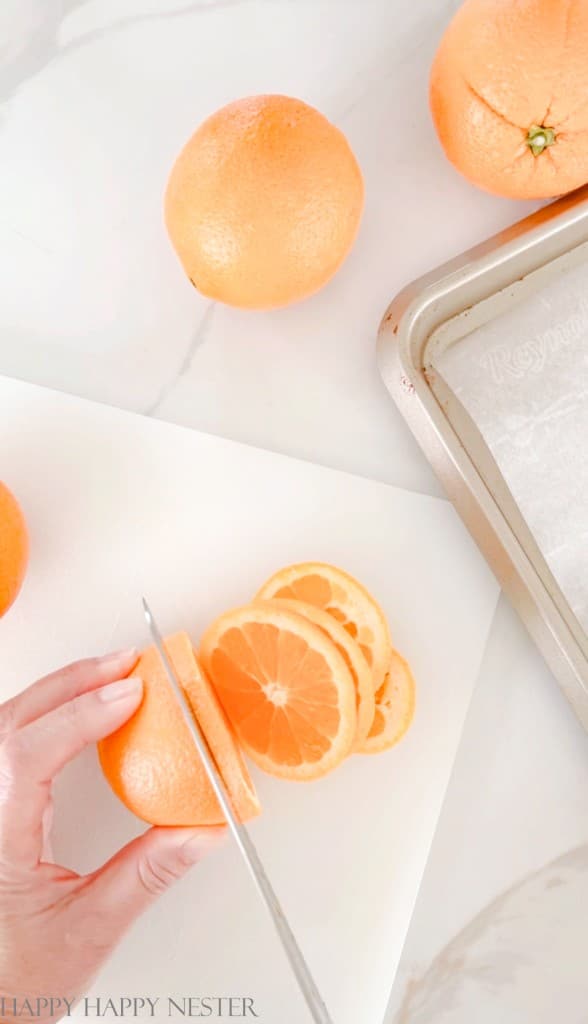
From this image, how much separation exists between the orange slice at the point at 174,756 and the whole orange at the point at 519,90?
457 mm

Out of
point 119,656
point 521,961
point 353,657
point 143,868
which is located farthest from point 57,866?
point 521,961

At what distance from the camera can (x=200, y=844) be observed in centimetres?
71

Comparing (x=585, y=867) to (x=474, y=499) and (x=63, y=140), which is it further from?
(x=63, y=140)

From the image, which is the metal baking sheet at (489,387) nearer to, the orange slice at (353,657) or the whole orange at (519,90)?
the whole orange at (519,90)

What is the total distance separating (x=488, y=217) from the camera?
0.87 metres

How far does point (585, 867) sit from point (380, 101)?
733mm

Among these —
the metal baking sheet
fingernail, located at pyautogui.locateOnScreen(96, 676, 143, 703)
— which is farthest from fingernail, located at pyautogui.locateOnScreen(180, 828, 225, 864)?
the metal baking sheet

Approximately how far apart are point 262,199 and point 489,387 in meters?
0.26

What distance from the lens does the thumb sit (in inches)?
28.1

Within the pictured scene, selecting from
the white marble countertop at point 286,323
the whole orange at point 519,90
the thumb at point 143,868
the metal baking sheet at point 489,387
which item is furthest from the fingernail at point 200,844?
the whole orange at point 519,90

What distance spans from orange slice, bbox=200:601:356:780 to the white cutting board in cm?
10

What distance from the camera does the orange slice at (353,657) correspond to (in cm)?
68

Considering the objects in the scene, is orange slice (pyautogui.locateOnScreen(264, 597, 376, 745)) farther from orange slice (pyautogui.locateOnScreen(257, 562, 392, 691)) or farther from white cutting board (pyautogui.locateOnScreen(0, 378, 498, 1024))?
white cutting board (pyautogui.locateOnScreen(0, 378, 498, 1024))

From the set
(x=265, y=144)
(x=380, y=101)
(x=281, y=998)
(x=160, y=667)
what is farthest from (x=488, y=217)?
(x=281, y=998)
